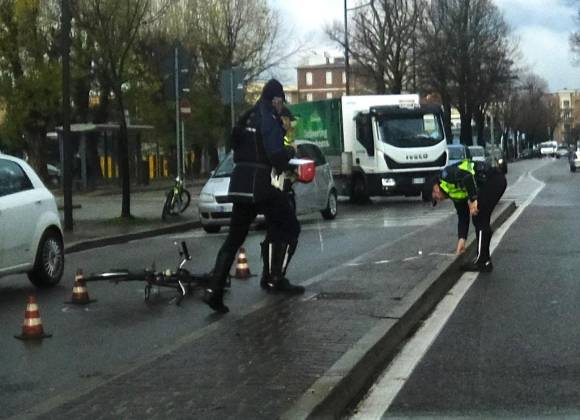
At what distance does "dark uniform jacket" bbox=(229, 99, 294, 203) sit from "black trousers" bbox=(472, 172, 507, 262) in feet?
14.0

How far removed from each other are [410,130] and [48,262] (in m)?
19.0

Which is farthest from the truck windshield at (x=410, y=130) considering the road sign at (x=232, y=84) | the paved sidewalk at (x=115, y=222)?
the paved sidewalk at (x=115, y=222)

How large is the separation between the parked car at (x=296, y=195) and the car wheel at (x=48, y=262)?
20.6 ft

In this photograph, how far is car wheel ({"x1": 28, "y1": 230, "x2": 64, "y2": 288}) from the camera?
507 inches

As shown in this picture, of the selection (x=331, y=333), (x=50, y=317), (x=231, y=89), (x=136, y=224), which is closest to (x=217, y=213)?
(x=136, y=224)

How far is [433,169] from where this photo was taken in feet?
101

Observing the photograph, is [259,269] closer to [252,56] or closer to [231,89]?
[231,89]

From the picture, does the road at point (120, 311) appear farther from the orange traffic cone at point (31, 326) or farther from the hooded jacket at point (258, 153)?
the hooded jacket at point (258, 153)

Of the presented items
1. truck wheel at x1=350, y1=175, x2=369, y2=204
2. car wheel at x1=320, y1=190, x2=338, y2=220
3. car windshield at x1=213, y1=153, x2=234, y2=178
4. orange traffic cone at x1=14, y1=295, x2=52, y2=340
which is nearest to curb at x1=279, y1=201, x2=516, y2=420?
orange traffic cone at x1=14, y1=295, x2=52, y2=340

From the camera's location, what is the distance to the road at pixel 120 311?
25.6ft

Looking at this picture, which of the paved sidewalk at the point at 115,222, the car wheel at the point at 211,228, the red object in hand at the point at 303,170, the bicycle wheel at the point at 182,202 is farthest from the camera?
the bicycle wheel at the point at 182,202

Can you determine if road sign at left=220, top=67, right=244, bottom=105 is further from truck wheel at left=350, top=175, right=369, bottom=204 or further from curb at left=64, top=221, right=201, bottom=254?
truck wheel at left=350, top=175, right=369, bottom=204

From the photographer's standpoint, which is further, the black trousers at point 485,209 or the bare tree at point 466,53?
the bare tree at point 466,53

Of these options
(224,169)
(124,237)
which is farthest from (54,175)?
(124,237)
